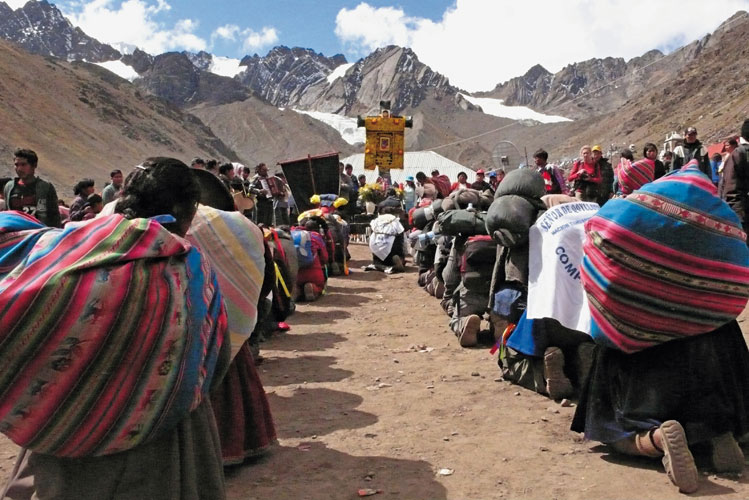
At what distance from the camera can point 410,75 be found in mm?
154000

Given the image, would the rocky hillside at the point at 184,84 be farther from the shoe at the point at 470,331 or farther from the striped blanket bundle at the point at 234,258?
the striped blanket bundle at the point at 234,258

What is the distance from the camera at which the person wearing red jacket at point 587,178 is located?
9.58 metres

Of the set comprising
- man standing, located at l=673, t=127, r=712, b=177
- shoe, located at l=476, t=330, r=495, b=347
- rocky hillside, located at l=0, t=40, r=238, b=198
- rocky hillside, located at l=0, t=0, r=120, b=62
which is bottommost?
shoe, located at l=476, t=330, r=495, b=347

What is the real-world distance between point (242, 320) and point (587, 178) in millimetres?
7043

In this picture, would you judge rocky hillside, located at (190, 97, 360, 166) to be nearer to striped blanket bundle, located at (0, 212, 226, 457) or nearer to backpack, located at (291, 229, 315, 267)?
backpack, located at (291, 229, 315, 267)

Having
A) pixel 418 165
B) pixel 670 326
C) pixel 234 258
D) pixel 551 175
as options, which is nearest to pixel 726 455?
pixel 670 326

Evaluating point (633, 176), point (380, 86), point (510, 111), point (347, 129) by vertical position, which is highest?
point (380, 86)

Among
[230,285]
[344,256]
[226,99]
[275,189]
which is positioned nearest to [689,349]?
[230,285]

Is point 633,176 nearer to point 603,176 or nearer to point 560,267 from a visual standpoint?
point 603,176

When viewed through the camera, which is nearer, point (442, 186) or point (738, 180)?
point (738, 180)

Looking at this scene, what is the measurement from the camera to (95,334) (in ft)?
6.50

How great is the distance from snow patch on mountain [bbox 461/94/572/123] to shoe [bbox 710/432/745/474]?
462ft

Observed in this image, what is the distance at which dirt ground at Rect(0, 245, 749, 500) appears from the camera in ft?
11.0

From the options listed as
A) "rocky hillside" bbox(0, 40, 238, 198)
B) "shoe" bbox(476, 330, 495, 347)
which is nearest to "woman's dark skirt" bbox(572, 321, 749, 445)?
"shoe" bbox(476, 330, 495, 347)
